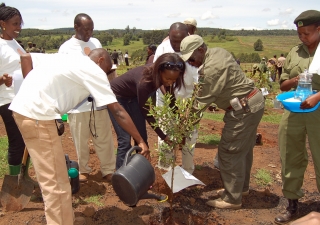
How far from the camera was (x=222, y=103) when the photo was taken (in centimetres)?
332

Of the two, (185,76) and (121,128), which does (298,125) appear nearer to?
(185,76)

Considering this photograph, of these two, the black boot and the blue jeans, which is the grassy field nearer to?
the blue jeans

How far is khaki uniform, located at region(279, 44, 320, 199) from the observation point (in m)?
3.13

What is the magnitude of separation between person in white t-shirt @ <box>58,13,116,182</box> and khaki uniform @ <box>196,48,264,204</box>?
1347 mm

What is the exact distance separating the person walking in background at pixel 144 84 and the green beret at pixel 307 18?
108 cm

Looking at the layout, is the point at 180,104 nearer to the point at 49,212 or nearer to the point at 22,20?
the point at 49,212

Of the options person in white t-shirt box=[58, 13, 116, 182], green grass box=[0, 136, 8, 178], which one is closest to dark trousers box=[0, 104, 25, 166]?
person in white t-shirt box=[58, 13, 116, 182]

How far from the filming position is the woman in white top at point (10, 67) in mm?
3453

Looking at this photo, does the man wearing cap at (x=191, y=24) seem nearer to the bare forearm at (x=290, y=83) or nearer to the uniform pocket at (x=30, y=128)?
the bare forearm at (x=290, y=83)

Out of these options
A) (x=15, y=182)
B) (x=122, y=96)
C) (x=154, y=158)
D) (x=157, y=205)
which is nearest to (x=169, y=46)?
(x=122, y=96)

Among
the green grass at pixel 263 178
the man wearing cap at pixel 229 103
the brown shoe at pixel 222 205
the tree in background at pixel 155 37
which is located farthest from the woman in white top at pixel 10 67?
the tree in background at pixel 155 37

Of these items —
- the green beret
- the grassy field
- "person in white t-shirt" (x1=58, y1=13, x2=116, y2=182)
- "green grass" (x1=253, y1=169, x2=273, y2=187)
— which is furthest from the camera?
the grassy field

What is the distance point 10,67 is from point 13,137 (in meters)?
0.72

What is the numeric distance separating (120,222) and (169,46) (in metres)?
2.23
